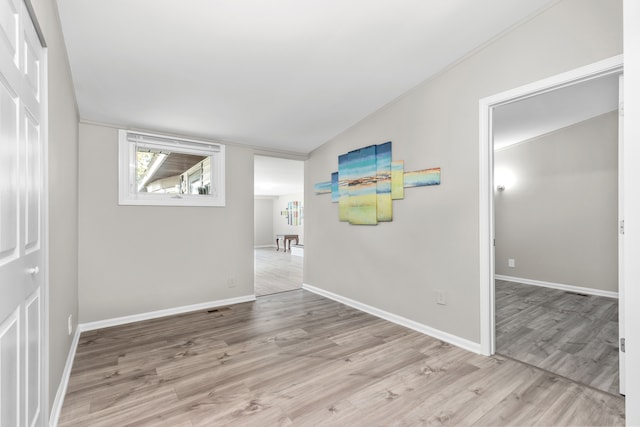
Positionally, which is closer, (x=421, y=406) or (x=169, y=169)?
(x=421, y=406)

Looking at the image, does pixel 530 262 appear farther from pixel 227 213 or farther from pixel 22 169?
pixel 22 169

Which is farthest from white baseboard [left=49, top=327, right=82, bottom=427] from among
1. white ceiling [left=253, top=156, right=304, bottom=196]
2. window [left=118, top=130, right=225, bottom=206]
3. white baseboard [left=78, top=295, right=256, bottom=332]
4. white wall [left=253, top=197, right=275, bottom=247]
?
white wall [left=253, top=197, right=275, bottom=247]

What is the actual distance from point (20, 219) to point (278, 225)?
1028 cm

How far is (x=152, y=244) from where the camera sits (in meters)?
3.45

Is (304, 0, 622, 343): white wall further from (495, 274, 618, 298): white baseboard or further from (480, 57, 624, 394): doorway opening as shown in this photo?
(495, 274, 618, 298): white baseboard

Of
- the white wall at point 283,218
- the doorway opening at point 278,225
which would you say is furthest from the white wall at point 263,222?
the white wall at point 283,218

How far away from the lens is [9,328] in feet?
3.55

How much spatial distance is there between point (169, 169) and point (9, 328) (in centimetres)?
287

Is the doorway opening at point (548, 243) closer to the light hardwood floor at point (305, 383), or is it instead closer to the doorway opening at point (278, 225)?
the light hardwood floor at point (305, 383)

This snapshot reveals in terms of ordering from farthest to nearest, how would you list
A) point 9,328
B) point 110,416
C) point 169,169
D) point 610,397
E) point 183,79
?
point 169,169 → point 183,79 → point 610,397 → point 110,416 → point 9,328

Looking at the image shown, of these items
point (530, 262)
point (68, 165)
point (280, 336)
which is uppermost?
point (68, 165)

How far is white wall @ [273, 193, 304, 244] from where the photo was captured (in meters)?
10.3

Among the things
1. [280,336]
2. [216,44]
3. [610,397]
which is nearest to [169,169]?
[216,44]

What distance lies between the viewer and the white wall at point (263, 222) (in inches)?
449
